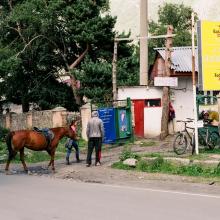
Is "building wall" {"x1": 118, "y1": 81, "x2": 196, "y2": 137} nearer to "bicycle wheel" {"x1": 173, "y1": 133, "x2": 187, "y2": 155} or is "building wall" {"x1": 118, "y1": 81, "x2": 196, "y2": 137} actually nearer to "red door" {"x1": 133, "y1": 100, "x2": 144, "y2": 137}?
"red door" {"x1": 133, "y1": 100, "x2": 144, "y2": 137}

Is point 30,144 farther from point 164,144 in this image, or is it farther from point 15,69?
point 15,69

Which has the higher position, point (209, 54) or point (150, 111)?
point (209, 54)

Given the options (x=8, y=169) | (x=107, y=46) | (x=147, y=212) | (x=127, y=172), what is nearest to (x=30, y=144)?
(x=8, y=169)

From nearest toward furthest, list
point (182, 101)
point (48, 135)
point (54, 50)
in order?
point (48, 135) < point (182, 101) < point (54, 50)

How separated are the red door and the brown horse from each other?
11.1m

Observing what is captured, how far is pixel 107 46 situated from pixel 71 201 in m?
25.5

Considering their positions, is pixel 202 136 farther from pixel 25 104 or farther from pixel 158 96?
pixel 25 104

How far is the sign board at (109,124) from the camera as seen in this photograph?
26.0 meters

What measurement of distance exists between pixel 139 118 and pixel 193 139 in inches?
398

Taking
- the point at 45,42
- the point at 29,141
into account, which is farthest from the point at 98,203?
the point at 45,42

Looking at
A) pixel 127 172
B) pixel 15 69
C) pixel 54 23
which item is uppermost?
pixel 54 23

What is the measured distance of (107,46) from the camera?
36438mm

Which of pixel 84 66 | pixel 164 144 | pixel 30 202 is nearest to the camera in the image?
pixel 30 202

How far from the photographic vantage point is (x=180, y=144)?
20266 mm
